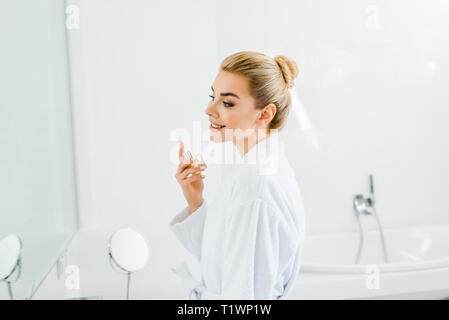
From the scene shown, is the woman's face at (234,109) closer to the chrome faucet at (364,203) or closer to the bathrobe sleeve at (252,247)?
the bathrobe sleeve at (252,247)

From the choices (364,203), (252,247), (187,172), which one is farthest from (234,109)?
(364,203)

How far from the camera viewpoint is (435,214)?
228cm

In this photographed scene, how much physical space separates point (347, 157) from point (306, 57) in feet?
1.80

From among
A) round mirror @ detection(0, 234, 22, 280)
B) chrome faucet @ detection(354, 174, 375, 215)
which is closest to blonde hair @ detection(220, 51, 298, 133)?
round mirror @ detection(0, 234, 22, 280)

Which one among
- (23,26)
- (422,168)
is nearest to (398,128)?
(422,168)

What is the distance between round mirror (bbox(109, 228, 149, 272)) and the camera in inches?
52.6

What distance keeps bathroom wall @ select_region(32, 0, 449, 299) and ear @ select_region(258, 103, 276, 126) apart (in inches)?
33.2

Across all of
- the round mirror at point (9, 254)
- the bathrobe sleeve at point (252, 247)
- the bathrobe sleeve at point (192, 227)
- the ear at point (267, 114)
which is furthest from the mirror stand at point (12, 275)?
the ear at point (267, 114)

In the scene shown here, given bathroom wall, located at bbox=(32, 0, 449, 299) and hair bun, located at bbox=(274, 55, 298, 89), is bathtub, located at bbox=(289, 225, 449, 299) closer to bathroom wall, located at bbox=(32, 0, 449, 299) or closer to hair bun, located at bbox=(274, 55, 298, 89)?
bathroom wall, located at bbox=(32, 0, 449, 299)

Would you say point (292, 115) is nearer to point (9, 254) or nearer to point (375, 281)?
point (375, 281)

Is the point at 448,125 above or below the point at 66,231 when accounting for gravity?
above

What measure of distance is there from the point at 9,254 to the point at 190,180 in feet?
1.38

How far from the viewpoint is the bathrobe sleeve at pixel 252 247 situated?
80 cm
